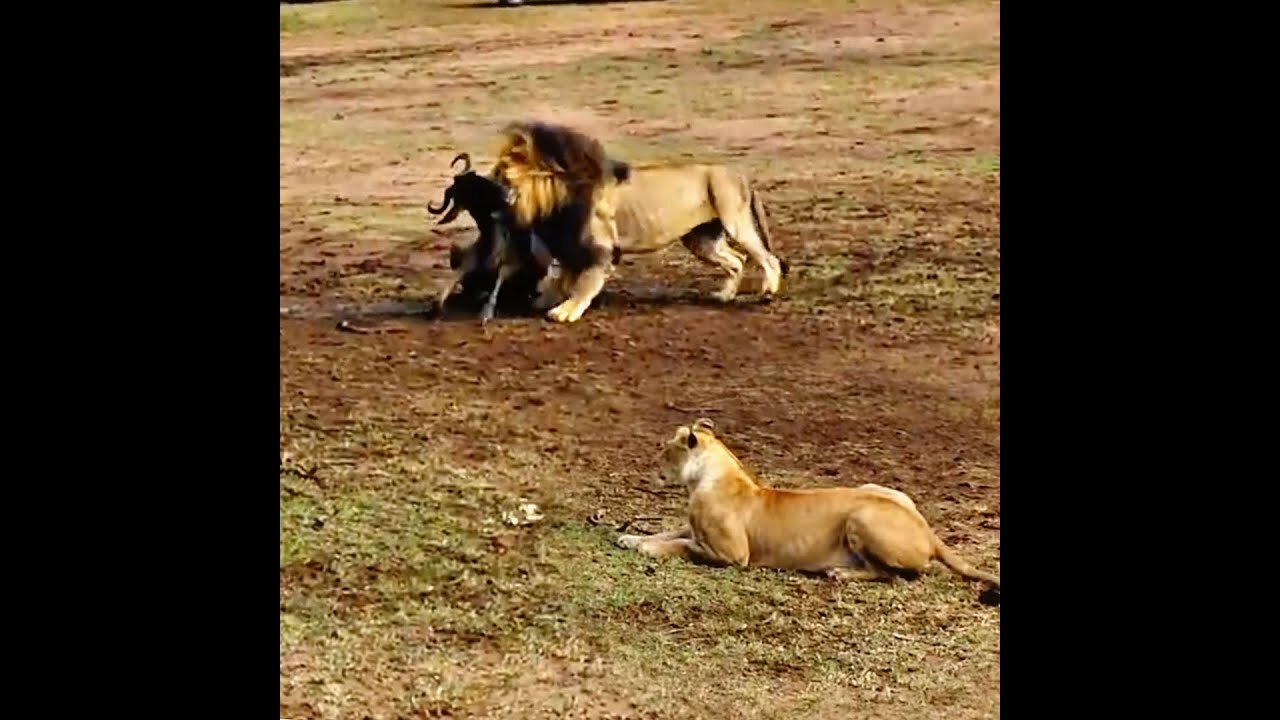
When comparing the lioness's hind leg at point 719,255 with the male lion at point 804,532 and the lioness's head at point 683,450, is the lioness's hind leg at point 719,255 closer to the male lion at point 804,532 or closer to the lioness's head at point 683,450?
the lioness's head at point 683,450

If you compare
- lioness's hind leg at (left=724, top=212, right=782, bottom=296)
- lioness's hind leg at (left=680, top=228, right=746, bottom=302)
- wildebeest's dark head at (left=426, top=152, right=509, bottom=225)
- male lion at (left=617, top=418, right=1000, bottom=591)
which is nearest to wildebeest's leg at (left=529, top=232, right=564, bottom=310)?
wildebeest's dark head at (left=426, top=152, right=509, bottom=225)

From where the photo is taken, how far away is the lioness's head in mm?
4383

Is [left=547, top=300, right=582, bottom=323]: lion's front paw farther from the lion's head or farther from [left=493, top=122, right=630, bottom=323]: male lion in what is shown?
the lion's head

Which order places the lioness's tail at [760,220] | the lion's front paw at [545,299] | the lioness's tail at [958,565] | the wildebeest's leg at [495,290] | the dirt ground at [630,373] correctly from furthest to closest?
the lioness's tail at [760,220], the lion's front paw at [545,299], the wildebeest's leg at [495,290], the lioness's tail at [958,565], the dirt ground at [630,373]

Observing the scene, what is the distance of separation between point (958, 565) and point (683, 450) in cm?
69

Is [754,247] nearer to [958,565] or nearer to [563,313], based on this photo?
[563,313]

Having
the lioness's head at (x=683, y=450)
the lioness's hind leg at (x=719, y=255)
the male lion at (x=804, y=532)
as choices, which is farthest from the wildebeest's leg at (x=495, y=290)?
the male lion at (x=804, y=532)

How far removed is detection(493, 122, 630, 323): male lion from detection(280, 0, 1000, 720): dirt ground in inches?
5.9

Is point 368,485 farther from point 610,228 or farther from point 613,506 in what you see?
point 610,228

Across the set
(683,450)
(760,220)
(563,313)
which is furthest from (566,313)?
(683,450)

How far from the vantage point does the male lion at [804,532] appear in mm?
4133

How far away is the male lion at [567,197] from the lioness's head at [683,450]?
74.5 inches
